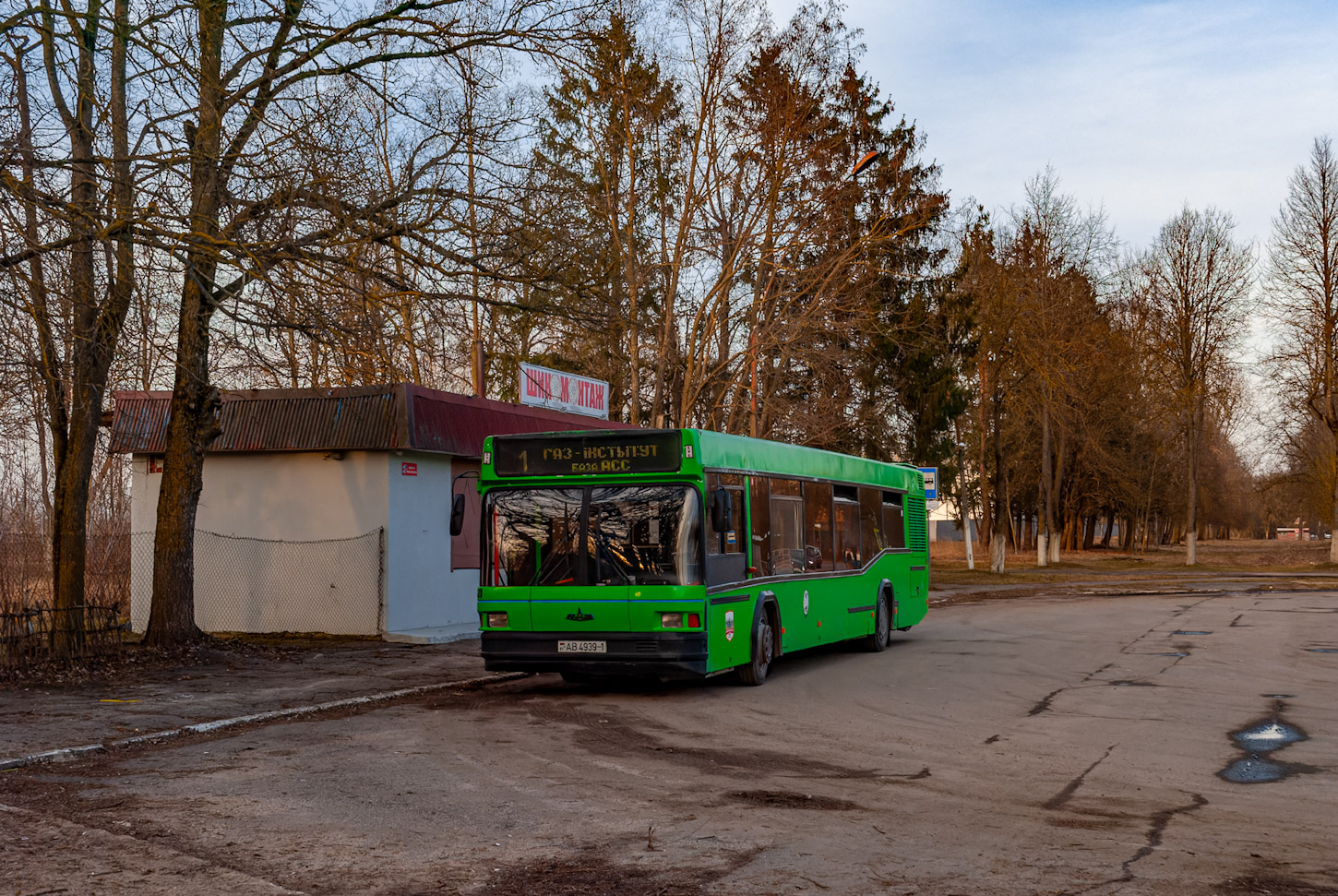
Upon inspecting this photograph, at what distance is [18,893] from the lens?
5766 mm

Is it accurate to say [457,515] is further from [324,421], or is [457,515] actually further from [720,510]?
[324,421]

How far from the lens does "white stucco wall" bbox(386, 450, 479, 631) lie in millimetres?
20609

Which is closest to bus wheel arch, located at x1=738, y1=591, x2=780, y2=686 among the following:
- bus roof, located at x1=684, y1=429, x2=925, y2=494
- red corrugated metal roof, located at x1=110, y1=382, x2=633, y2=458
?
bus roof, located at x1=684, y1=429, x2=925, y2=494

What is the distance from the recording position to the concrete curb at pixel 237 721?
31.2 ft

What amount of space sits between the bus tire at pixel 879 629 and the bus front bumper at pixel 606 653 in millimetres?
6632

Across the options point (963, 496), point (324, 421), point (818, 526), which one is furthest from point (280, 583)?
point (963, 496)

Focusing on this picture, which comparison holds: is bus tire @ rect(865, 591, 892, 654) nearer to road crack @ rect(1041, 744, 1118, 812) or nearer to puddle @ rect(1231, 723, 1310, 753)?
puddle @ rect(1231, 723, 1310, 753)

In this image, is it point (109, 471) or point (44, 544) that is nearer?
point (44, 544)

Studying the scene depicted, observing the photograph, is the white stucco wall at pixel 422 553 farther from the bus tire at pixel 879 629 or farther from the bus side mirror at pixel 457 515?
the bus tire at pixel 879 629

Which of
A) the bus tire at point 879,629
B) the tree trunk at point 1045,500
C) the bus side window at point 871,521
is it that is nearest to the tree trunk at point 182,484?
the bus side window at point 871,521

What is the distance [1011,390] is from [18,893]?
4310cm

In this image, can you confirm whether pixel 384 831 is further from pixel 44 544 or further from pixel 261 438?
pixel 44 544

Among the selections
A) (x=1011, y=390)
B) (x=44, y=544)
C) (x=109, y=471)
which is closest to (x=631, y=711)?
(x=44, y=544)

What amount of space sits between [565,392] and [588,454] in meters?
11.9
